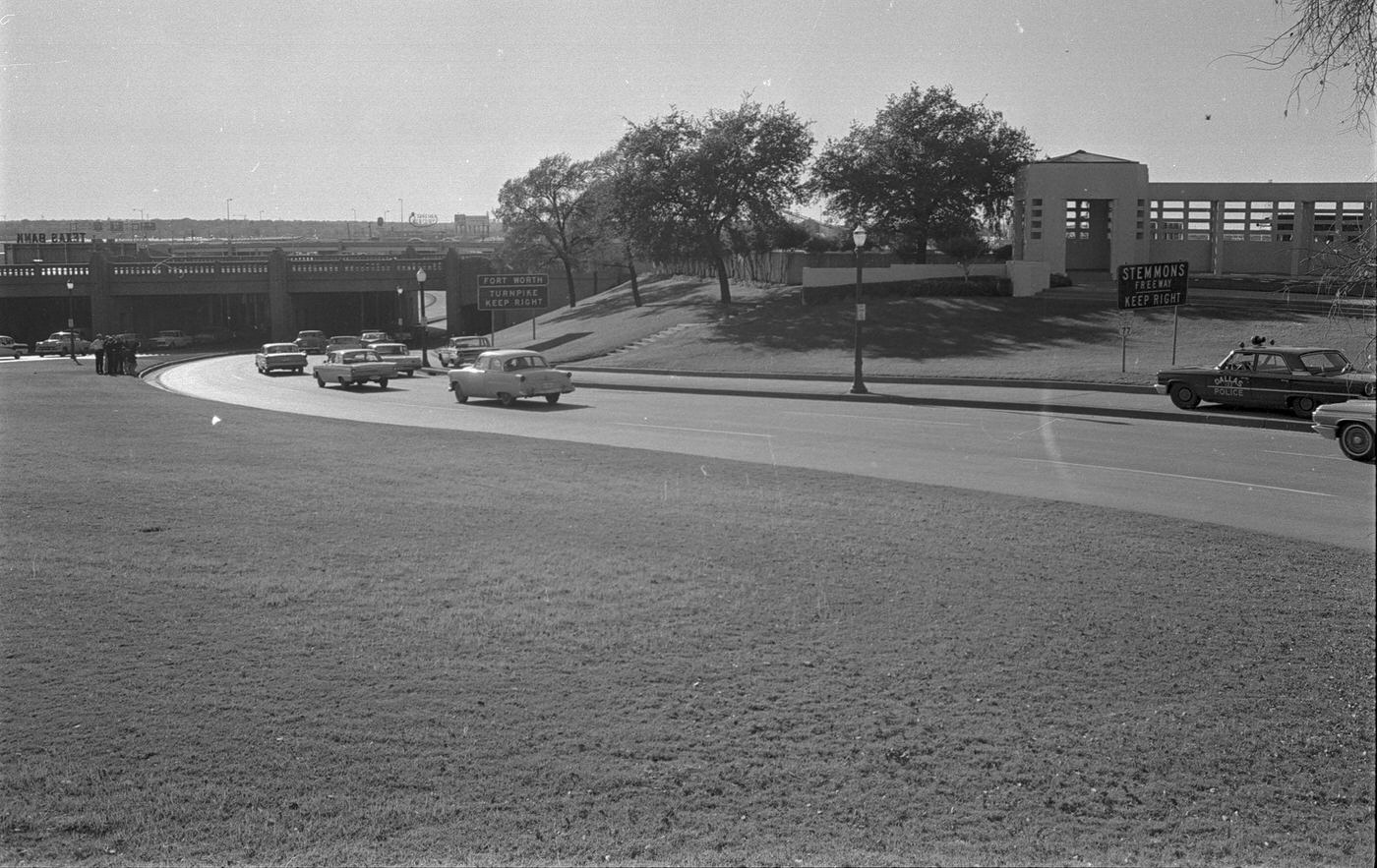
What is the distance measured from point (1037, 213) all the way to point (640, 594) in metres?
47.7

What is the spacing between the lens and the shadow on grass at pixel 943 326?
132 ft

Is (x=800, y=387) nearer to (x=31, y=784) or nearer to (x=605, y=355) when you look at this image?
(x=605, y=355)

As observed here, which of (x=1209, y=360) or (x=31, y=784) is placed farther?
(x=1209, y=360)

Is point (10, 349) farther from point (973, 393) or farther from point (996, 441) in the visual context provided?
point (996, 441)

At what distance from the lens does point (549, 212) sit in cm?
8175

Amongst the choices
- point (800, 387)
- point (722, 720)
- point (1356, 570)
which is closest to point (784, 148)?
point (800, 387)

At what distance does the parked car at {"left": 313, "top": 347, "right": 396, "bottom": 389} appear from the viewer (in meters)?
38.8

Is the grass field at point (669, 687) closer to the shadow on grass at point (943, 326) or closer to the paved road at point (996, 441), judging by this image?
the paved road at point (996, 441)

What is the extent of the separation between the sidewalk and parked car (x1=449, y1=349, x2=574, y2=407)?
531 centimetres

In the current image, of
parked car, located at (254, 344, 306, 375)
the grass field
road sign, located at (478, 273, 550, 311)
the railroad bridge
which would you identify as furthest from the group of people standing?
the grass field

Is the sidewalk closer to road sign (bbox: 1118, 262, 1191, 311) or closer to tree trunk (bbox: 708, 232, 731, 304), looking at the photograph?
road sign (bbox: 1118, 262, 1191, 311)

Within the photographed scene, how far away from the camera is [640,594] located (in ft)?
31.6

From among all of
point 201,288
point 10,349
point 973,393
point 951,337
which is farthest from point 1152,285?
point 201,288

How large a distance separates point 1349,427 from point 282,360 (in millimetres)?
40718
